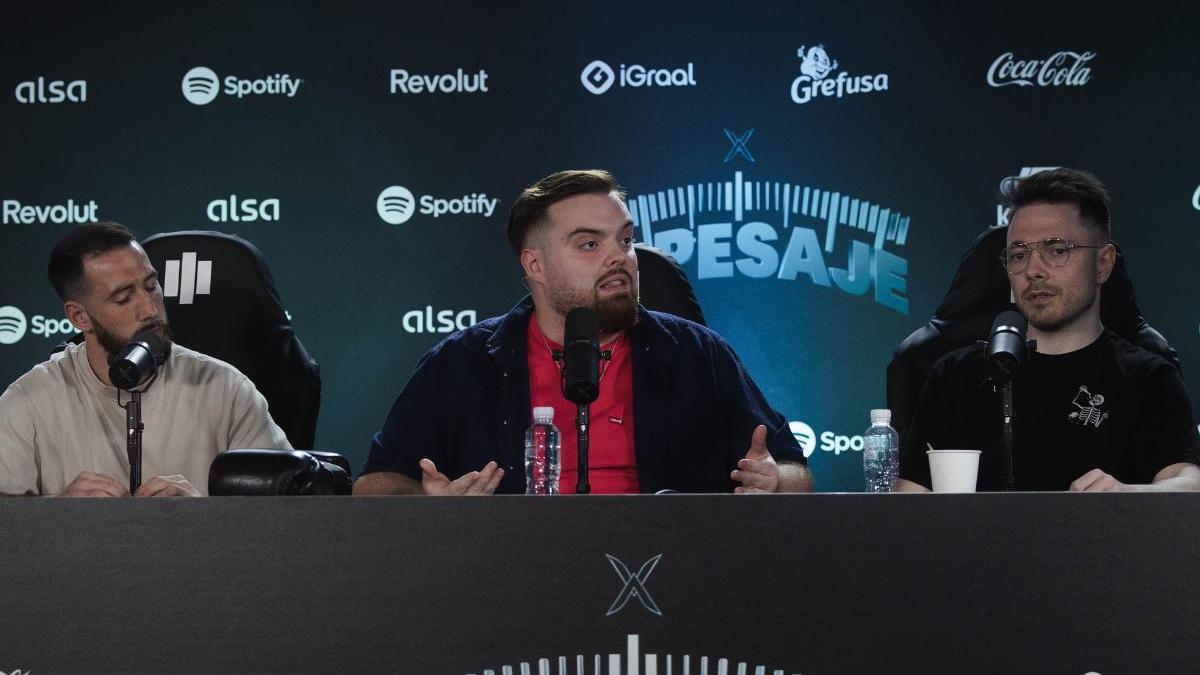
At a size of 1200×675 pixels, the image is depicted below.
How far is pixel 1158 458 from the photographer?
2.79 meters

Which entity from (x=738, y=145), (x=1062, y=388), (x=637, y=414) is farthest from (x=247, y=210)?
(x=1062, y=388)

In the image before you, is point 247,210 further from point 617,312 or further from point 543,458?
point 543,458

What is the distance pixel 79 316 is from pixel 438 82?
1723mm

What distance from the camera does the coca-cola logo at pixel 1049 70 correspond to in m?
4.40

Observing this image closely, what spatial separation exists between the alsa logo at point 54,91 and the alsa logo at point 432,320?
4.72ft

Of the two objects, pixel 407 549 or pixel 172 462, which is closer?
pixel 407 549

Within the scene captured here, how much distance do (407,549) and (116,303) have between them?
1850 mm

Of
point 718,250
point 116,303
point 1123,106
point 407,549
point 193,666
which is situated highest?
point 1123,106

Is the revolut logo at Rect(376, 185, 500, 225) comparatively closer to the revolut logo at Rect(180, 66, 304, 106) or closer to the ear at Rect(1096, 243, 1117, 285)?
the revolut logo at Rect(180, 66, 304, 106)

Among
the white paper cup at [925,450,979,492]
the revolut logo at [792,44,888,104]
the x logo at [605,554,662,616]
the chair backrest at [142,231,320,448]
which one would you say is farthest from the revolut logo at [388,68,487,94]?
the x logo at [605,554,662,616]

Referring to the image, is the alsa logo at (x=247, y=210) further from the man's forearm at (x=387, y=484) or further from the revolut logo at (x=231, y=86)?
the man's forearm at (x=387, y=484)

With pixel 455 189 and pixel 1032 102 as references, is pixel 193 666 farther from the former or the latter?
pixel 1032 102

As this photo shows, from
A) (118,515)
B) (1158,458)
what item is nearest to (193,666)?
(118,515)

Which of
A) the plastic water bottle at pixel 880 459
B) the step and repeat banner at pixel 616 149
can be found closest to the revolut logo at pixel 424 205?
the step and repeat banner at pixel 616 149
